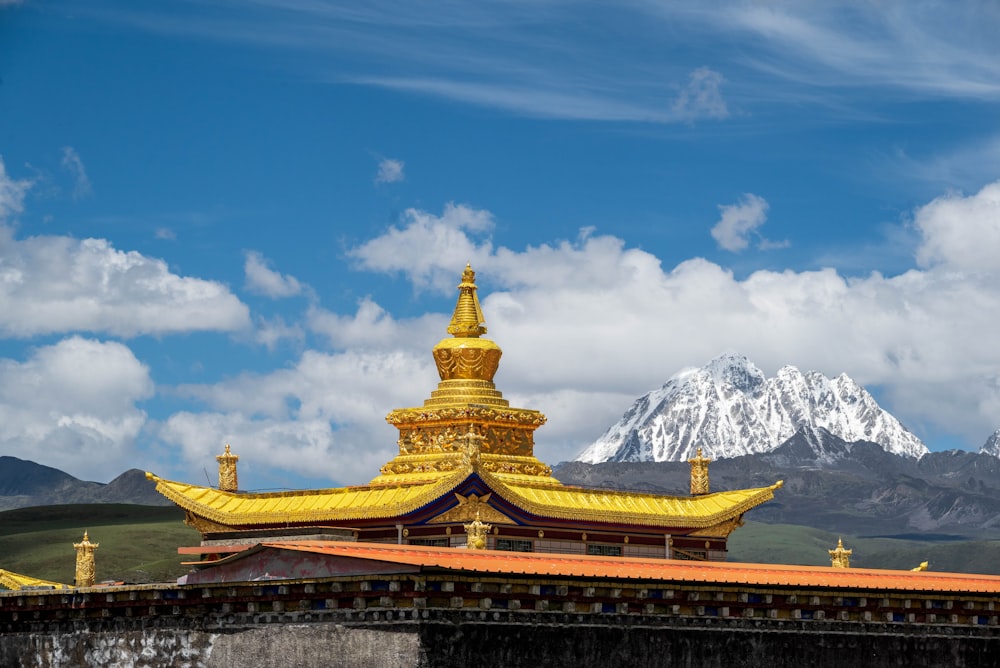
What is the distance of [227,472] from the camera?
177 feet

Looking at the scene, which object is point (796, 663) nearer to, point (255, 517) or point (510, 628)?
point (510, 628)

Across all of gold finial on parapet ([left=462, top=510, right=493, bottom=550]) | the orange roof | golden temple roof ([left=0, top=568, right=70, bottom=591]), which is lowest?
the orange roof

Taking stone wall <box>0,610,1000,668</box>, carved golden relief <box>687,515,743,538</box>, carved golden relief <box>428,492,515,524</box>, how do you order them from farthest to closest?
1. carved golden relief <box>687,515,743,538</box>
2. carved golden relief <box>428,492,515,524</box>
3. stone wall <box>0,610,1000,668</box>

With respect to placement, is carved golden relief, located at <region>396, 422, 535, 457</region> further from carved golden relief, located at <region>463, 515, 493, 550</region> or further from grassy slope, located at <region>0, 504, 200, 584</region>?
grassy slope, located at <region>0, 504, 200, 584</region>

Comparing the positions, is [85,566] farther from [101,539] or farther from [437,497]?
[101,539]

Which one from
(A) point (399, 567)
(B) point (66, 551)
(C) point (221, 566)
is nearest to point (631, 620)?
(A) point (399, 567)

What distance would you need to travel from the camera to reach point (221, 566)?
39906 millimetres

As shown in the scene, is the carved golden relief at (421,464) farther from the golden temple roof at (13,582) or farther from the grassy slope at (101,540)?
the grassy slope at (101,540)

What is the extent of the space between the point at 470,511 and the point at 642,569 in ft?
26.6

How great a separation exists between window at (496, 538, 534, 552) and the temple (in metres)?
0.03

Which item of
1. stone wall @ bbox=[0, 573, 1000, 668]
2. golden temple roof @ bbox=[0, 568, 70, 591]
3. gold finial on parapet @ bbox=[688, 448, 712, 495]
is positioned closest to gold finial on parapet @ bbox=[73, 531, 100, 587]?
golden temple roof @ bbox=[0, 568, 70, 591]

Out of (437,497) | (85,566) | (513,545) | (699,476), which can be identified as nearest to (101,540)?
(85,566)

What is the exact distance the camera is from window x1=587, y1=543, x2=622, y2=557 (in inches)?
1971

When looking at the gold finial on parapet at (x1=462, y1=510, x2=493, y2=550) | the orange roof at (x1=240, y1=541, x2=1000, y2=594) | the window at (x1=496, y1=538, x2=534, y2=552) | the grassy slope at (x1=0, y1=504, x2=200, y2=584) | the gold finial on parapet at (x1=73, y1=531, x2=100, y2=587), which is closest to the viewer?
the orange roof at (x1=240, y1=541, x2=1000, y2=594)
